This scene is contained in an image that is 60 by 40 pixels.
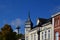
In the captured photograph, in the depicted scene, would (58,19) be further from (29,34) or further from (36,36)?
(29,34)

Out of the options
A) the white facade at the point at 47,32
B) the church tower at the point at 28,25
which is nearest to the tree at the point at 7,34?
the church tower at the point at 28,25

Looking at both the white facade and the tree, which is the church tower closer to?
the tree

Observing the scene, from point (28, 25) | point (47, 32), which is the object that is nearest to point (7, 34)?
point (28, 25)

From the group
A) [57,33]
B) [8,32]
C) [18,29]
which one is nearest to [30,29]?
[8,32]

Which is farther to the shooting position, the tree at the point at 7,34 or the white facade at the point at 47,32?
the tree at the point at 7,34

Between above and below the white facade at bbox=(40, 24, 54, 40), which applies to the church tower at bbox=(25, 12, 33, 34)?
above

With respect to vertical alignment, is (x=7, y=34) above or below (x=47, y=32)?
above

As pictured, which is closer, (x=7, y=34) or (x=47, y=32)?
(x=47, y=32)

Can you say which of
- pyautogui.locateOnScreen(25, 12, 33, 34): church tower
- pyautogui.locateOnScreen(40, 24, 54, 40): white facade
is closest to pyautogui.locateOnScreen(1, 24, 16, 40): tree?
pyautogui.locateOnScreen(25, 12, 33, 34): church tower

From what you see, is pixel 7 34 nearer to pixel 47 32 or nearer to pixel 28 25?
pixel 28 25

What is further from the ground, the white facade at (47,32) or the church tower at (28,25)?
the church tower at (28,25)

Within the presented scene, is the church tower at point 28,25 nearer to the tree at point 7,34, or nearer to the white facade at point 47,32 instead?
the tree at point 7,34

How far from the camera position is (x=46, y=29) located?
70625 mm

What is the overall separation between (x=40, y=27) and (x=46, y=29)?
5.37 meters
